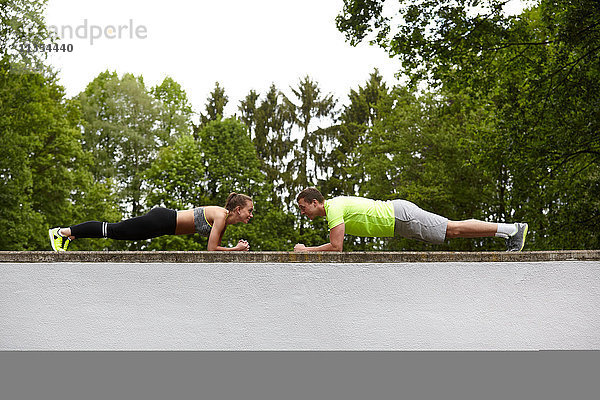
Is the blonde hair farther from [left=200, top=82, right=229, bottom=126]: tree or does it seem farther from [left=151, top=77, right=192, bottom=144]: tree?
[left=200, top=82, right=229, bottom=126]: tree

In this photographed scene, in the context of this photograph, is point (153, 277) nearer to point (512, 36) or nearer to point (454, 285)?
point (454, 285)

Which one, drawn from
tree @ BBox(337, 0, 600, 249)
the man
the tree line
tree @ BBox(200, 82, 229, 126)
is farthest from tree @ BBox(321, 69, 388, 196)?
the man

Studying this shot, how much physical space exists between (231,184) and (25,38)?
10.8m

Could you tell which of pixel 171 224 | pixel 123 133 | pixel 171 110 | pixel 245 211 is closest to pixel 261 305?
pixel 245 211

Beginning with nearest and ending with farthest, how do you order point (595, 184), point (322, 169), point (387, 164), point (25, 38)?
1. point (595, 184)
2. point (25, 38)
3. point (387, 164)
4. point (322, 169)

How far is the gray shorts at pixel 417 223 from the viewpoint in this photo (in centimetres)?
620

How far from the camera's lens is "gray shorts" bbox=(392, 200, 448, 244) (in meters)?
6.20

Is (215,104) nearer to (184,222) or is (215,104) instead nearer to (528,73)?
(528,73)

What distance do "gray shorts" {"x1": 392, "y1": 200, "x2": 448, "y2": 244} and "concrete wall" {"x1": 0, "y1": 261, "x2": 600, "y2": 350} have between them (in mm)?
488

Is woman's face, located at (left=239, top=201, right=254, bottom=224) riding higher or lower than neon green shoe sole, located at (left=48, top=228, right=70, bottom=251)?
higher

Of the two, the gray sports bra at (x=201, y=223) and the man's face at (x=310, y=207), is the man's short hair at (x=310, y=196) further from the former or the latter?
the gray sports bra at (x=201, y=223)

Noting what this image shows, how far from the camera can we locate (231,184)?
29906 millimetres

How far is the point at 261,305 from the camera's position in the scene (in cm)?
578

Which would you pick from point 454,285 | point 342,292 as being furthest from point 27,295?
point 454,285
